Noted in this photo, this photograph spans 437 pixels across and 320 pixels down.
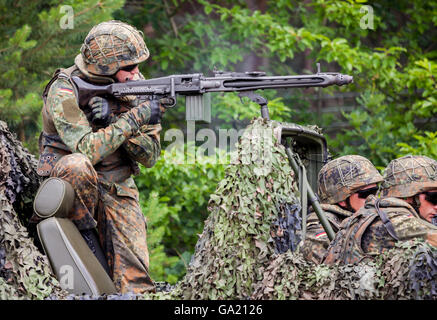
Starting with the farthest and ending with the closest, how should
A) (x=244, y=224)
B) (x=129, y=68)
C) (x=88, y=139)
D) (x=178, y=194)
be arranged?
(x=178, y=194)
(x=129, y=68)
(x=88, y=139)
(x=244, y=224)

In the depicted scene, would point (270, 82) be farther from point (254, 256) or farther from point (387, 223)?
point (254, 256)

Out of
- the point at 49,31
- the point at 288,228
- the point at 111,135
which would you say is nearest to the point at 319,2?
the point at 49,31

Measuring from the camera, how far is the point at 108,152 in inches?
216

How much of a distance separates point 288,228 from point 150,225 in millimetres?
5549

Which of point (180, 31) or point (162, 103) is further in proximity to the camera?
point (180, 31)

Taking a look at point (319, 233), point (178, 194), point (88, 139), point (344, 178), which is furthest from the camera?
point (178, 194)

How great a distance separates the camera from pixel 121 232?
18.5 feet

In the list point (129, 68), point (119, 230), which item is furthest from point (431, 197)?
point (129, 68)

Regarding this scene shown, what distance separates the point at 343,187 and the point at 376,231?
1.17 meters

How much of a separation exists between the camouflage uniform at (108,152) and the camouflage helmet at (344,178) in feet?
4.29

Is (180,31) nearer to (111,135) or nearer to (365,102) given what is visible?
(365,102)

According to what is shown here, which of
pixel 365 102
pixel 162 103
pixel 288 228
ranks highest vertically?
pixel 365 102

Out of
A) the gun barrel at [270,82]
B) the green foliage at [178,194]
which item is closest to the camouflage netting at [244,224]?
the gun barrel at [270,82]
